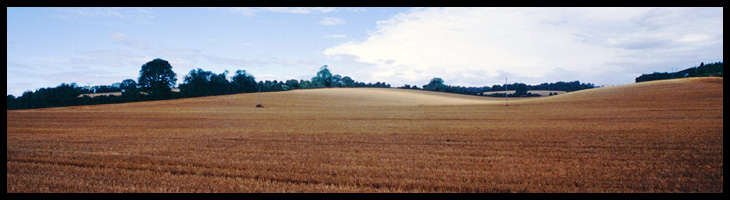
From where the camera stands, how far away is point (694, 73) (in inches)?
1859

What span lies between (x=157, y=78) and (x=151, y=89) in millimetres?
1815

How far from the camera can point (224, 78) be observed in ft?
215

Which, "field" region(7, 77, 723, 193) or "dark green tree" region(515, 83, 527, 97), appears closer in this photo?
"field" region(7, 77, 723, 193)

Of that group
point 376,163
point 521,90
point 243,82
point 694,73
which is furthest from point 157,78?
point 694,73

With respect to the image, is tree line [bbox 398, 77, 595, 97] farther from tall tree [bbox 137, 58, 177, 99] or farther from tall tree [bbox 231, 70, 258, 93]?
tall tree [bbox 137, 58, 177, 99]

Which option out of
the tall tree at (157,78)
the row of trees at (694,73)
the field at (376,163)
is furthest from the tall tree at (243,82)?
the row of trees at (694,73)

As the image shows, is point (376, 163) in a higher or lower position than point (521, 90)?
lower

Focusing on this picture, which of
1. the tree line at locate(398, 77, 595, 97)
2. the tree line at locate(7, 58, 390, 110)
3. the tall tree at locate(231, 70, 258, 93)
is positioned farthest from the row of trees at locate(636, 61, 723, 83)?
the tall tree at locate(231, 70, 258, 93)

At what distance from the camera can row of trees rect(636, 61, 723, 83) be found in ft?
139

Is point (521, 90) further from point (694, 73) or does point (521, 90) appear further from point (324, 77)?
point (324, 77)

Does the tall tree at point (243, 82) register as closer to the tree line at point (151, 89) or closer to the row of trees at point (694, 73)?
the tree line at point (151, 89)
